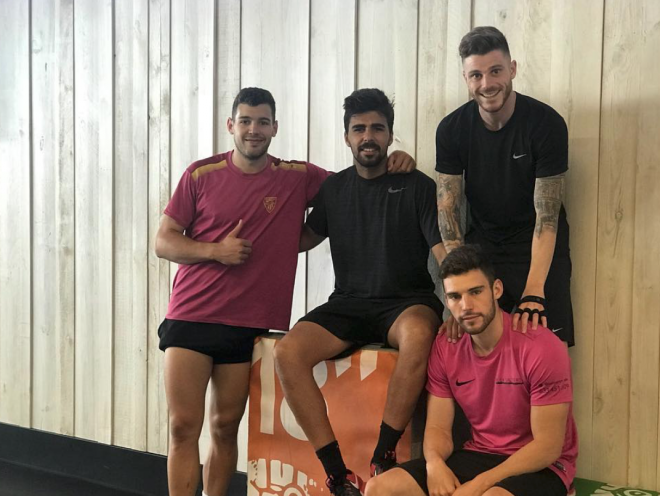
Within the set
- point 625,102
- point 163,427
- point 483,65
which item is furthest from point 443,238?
point 163,427

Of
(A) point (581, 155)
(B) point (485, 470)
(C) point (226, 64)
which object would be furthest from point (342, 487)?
(C) point (226, 64)

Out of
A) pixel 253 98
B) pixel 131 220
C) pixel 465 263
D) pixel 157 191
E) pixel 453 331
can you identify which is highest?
pixel 253 98

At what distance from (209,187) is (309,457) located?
1.07m

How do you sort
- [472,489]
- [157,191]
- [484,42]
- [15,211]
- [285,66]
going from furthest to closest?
1. [15,211]
2. [157,191]
3. [285,66]
4. [484,42]
5. [472,489]

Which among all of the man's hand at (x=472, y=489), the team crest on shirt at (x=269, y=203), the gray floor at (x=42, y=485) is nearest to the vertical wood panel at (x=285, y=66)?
the team crest on shirt at (x=269, y=203)

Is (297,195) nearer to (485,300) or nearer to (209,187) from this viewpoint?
(209,187)

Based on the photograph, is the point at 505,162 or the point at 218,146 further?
the point at 218,146

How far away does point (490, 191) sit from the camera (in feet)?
8.07

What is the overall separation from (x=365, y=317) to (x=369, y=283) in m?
0.13

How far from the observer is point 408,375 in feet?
7.59

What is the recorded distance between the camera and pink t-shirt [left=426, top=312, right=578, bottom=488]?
81.9 inches

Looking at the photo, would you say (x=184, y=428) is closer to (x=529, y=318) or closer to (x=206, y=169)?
(x=206, y=169)

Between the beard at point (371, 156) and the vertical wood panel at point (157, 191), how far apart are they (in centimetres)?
124

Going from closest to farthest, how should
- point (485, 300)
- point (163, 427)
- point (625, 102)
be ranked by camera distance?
point (485, 300) → point (625, 102) → point (163, 427)
